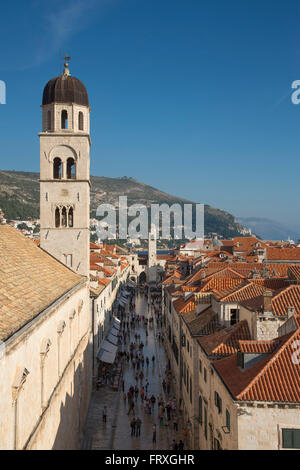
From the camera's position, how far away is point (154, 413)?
31.3 metres

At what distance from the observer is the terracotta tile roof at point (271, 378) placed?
14.4m

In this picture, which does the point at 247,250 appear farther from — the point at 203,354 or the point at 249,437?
the point at 249,437

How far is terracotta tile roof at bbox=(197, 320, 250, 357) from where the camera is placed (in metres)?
20.4

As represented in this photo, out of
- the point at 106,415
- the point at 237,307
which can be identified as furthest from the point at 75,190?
the point at 106,415

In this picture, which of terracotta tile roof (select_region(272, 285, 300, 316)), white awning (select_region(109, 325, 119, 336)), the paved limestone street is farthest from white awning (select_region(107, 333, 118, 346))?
terracotta tile roof (select_region(272, 285, 300, 316))

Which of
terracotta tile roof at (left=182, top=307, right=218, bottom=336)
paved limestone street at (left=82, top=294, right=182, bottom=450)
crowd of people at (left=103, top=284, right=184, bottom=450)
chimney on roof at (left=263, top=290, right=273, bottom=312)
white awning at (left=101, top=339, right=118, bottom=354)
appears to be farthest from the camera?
white awning at (left=101, top=339, right=118, bottom=354)

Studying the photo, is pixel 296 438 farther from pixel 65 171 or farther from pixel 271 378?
pixel 65 171

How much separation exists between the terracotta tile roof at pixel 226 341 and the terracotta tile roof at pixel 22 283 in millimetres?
7427

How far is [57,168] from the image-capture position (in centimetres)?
3073

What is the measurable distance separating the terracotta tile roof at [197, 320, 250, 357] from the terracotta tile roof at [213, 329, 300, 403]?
2.92m

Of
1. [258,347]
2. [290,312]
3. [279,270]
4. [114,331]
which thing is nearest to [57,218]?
[290,312]

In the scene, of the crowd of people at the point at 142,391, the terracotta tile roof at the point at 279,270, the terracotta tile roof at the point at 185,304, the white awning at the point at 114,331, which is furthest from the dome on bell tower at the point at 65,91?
the white awning at the point at 114,331

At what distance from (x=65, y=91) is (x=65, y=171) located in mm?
5208

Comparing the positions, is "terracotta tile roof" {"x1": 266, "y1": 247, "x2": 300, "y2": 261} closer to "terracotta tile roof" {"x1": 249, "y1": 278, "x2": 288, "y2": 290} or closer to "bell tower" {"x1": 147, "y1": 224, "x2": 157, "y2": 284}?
"terracotta tile roof" {"x1": 249, "y1": 278, "x2": 288, "y2": 290}
